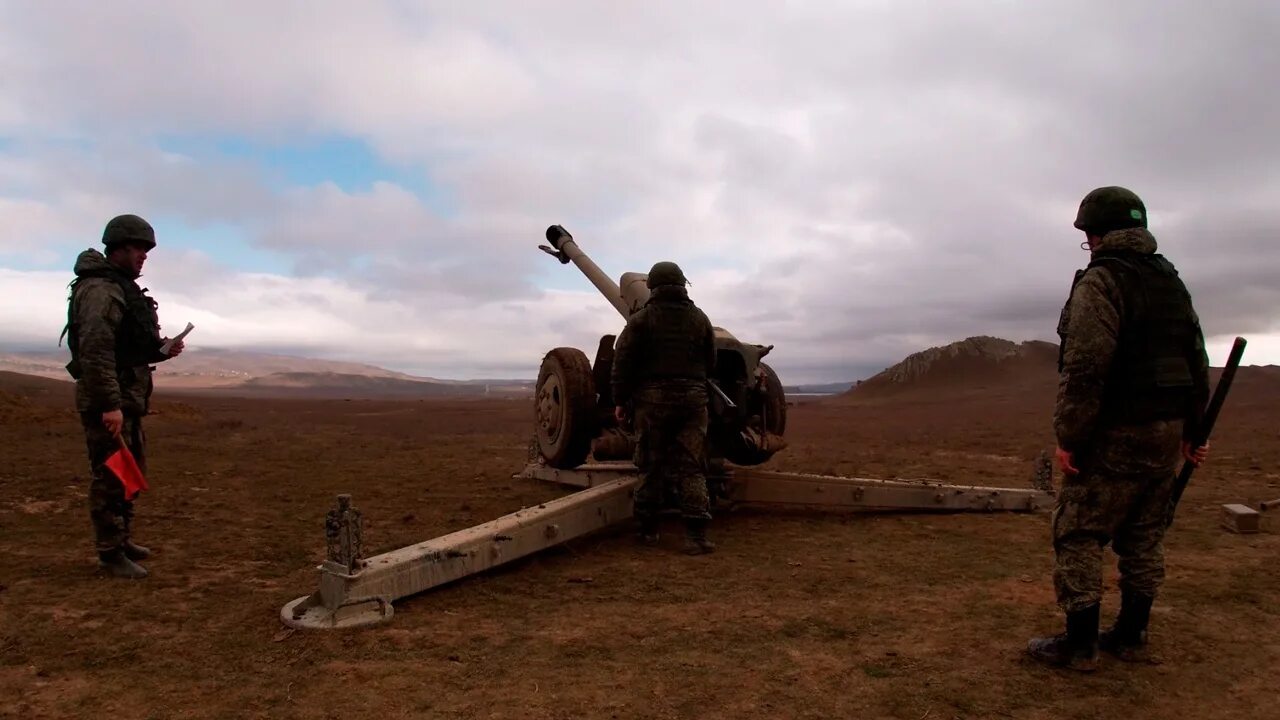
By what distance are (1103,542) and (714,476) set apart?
10.8ft

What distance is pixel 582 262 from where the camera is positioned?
27.9 feet

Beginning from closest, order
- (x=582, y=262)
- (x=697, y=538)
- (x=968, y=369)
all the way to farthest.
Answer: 1. (x=697, y=538)
2. (x=582, y=262)
3. (x=968, y=369)

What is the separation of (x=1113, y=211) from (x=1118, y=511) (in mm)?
1178

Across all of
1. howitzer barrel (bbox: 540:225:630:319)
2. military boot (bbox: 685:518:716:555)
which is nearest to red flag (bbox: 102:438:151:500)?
military boot (bbox: 685:518:716:555)

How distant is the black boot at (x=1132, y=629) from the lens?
3.18 metres

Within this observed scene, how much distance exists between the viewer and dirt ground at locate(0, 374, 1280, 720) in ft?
9.18

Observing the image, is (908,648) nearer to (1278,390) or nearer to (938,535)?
(938,535)

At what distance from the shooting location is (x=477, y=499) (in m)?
7.26

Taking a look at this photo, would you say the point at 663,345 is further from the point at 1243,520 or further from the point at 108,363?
the point at 1243,520

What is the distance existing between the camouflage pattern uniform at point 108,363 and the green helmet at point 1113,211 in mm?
4732

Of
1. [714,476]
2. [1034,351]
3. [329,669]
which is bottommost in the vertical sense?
[329,669]

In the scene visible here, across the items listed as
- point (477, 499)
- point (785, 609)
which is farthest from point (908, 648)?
point (477, 499)

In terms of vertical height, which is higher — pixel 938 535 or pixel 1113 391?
pixel 1113 391

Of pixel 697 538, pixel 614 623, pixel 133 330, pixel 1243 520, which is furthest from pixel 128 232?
pixel 1243 520
